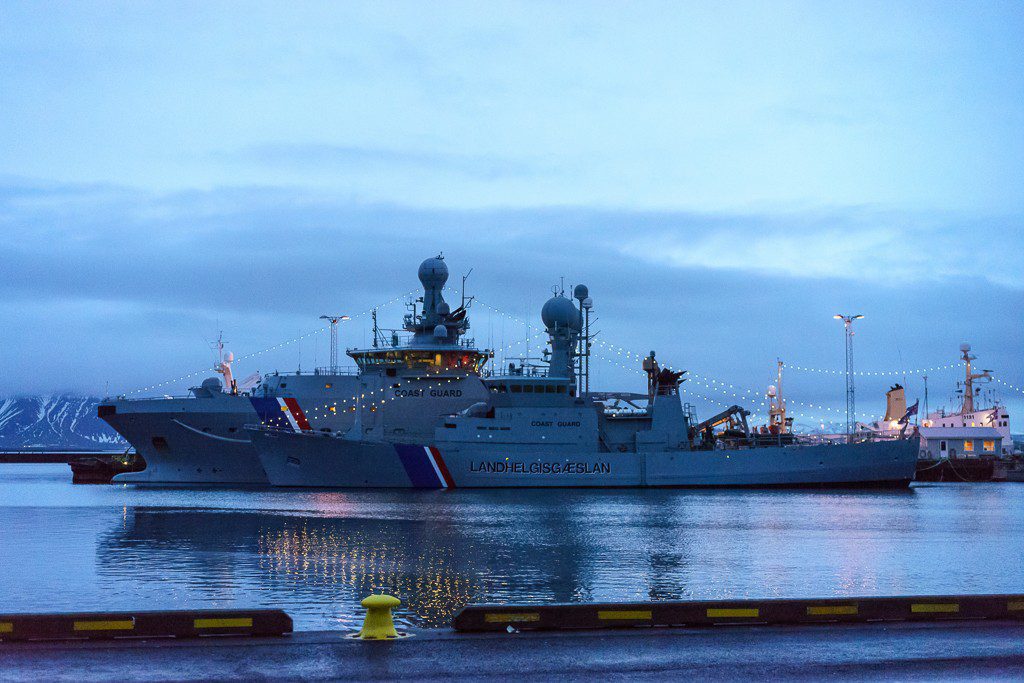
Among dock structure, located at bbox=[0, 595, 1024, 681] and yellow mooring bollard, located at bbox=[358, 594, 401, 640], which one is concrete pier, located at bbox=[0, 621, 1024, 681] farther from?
yellow mooring bollard, located at bbox=[358, 594, 401, 640]

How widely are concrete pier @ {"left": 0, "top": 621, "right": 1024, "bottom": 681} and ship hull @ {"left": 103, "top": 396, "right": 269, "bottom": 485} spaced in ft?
129

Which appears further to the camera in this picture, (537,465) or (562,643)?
(537,465)

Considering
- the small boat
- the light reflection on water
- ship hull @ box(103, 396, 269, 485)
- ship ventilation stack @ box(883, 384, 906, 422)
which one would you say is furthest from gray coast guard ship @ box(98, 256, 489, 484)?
ship ventilation stack @ box(883, 384, 906, 422)

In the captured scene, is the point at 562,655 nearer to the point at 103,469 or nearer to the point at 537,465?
the point at 537,465

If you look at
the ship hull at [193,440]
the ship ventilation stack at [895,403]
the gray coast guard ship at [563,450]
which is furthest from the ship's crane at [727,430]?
the ship ventilation stack at [895,403]

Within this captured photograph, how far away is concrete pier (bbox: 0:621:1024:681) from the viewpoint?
925 centimetres

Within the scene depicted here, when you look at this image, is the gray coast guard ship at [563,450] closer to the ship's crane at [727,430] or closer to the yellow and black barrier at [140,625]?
the ship's crane at [727,430]

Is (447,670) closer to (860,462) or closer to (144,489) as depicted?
(860,462)

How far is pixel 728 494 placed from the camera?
1913 inches

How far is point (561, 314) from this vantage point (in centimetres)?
5147

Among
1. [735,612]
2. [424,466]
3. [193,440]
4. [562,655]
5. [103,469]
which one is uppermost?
[193,440]

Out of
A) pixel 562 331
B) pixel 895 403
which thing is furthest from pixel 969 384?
pixel 562 331

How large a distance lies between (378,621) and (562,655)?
6.52 ft

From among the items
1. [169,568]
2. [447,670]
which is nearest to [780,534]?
[169,568]
